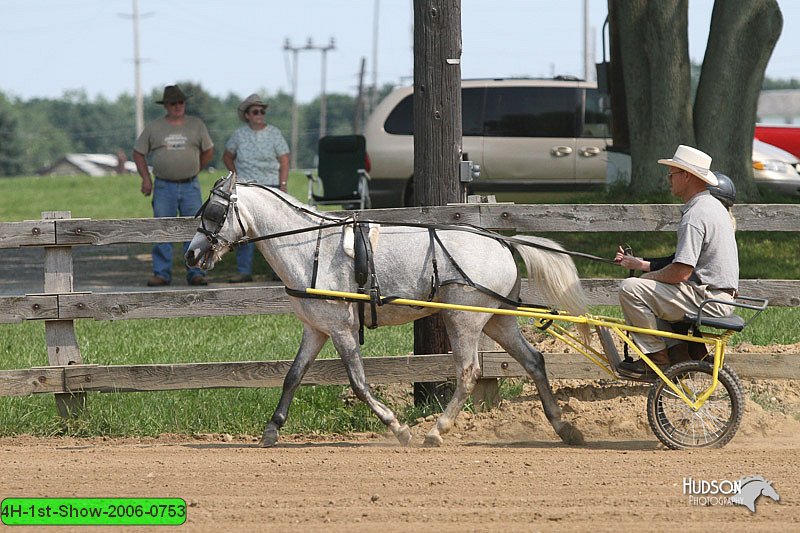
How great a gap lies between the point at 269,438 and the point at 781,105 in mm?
49531

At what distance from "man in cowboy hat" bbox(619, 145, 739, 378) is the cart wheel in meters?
0.24

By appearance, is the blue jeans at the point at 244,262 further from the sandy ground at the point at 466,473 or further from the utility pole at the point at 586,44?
the utility pole at the point at 586,44

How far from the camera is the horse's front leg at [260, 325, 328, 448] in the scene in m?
7.54

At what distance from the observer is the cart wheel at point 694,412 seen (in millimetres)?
7145

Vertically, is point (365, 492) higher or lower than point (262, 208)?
lower

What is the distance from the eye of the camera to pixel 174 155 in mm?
13430

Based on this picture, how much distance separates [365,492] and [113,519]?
132cm

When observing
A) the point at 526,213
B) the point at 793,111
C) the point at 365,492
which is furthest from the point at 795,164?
the point at 793,111

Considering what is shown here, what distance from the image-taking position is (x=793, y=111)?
175 ft

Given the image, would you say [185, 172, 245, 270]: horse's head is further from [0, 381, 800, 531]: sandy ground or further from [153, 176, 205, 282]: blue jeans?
[153, 176, 205, 282]: blue jeans

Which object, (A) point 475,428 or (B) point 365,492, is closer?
(B) point 365,492

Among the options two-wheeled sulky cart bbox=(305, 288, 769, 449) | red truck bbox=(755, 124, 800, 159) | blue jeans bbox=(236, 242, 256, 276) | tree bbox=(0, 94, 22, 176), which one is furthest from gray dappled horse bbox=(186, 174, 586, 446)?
tree bbox=(0, 94, 22, 176)

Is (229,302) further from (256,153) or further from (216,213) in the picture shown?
(256,153)

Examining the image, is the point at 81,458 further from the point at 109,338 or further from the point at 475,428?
the point at 109,338
